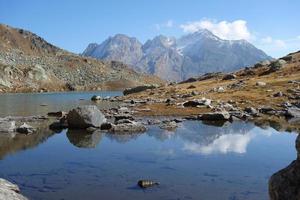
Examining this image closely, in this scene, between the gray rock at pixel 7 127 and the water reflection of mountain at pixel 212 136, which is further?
the gray rock at pixel 7 127

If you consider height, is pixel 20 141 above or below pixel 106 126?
below

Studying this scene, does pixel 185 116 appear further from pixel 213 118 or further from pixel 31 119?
pixel 31 119

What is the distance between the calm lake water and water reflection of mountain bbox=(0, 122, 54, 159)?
0.08 m

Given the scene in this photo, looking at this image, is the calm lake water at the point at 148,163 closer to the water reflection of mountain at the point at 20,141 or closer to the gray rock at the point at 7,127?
the water reflection of mountain at the point at 20,141

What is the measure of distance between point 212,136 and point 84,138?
12.6 metres

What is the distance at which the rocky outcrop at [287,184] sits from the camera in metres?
14.4

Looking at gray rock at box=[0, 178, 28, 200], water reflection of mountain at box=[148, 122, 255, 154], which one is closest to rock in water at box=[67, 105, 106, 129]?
water reflection of mountain at box=[148, 122, 255, 154]

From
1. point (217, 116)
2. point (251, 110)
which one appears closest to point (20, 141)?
point (217, 116)

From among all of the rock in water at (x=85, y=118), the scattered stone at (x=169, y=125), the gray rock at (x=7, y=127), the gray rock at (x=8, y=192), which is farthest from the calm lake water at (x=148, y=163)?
the gray rock at (x=7, y=127)

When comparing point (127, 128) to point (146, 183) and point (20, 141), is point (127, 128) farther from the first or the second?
point (146, 183)

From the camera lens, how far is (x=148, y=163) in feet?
101

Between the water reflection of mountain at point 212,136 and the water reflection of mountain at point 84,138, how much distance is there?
5.64 m

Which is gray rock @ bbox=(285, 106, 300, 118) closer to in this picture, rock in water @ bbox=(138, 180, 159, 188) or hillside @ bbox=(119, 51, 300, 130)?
hillside @ bbox=(119, 51, 300, 130)

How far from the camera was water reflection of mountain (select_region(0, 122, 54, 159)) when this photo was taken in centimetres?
3631
